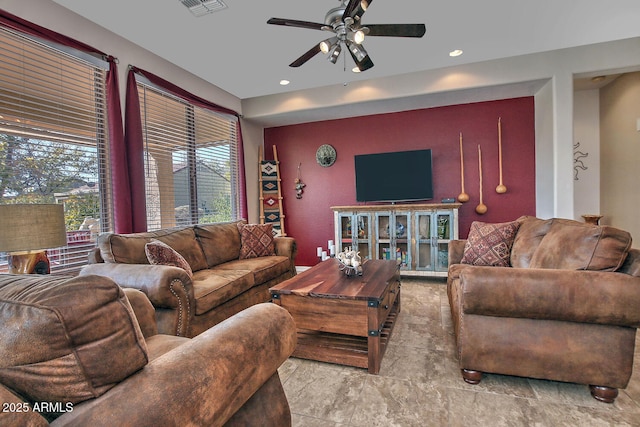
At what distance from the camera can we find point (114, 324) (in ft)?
2.22

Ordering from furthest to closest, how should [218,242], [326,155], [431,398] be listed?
[326,155] < [218,242] < [431,398]

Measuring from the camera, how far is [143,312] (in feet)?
4.47

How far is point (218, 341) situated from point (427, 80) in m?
4.01

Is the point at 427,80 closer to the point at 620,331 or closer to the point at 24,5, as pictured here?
the point at 620,331

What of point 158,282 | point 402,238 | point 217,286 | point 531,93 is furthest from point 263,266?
point 531,93

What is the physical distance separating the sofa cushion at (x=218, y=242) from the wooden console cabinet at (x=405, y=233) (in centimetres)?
155

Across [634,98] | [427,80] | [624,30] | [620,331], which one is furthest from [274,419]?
[634,98]

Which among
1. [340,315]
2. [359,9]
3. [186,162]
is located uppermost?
[359,9]

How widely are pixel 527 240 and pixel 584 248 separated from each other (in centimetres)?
73

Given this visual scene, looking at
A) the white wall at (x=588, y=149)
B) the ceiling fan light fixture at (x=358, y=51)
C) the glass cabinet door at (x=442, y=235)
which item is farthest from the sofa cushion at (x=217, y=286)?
the white wall at (x=588, y=149)

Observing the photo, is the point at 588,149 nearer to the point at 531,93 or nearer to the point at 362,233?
the point at 531,93

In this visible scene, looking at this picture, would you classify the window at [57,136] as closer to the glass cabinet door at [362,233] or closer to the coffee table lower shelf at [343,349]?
the coffee table lower shelf at [343,349]

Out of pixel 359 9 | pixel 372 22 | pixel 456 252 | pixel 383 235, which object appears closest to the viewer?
pixel 359 9

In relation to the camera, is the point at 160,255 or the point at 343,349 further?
the point at 160,255
